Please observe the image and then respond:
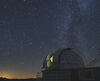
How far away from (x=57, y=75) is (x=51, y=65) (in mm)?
2471

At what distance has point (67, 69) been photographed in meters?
20.3

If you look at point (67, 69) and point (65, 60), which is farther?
point (65, 60)

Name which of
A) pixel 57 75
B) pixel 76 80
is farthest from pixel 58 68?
pixel 76 80

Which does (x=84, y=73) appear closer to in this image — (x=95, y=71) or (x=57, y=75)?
(x=95, y=71)

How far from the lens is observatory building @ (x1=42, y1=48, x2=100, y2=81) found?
728 inches

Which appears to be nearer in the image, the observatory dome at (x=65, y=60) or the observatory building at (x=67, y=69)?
the observatory building at (x=67, y=69)

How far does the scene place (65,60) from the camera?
73.3 ft

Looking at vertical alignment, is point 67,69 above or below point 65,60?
below

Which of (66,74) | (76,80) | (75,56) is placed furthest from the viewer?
Answer: (75,56)

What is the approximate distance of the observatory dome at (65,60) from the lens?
22094 millimetres

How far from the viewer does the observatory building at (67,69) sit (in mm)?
18483

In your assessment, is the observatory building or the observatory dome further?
the observatory dome

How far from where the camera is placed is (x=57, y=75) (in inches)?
836

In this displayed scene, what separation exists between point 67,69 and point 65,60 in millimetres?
2317
